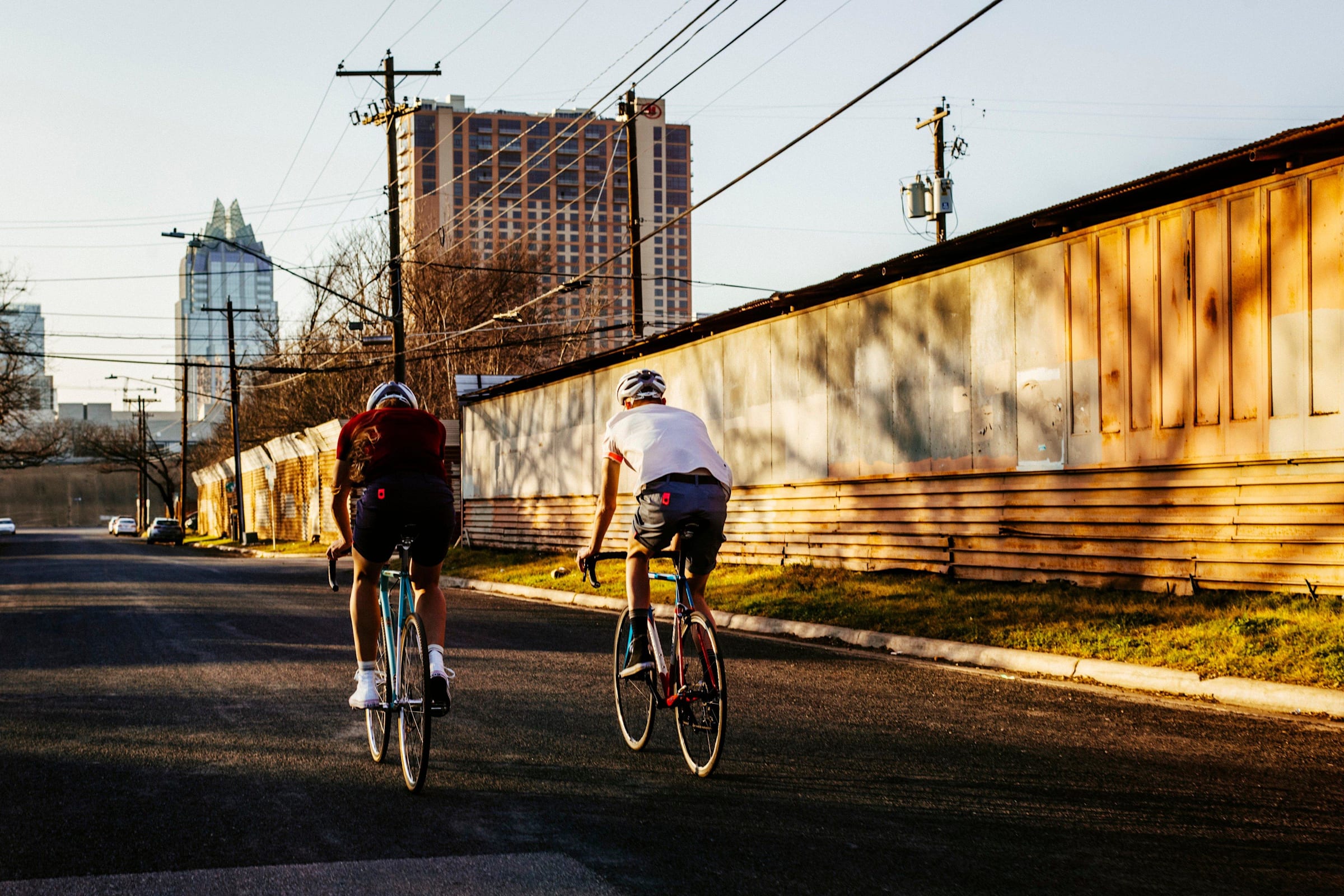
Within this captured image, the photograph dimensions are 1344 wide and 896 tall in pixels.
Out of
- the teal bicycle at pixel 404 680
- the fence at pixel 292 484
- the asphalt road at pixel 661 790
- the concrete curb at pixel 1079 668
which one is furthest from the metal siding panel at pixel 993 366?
the fence at pixel 292 484

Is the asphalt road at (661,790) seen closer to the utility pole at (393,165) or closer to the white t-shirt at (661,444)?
the white t-shirt at (661,444)

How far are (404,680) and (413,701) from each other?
0.61 feet

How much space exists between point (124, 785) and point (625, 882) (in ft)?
9.33

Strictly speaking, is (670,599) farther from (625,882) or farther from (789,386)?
(625,882)

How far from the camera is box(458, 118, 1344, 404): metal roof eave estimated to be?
10484 mm

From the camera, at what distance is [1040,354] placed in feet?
44.0

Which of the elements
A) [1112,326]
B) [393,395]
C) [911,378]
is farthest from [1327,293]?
[393,395]

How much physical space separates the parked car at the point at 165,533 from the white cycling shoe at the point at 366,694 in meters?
64.7

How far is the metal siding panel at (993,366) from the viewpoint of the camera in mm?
13844

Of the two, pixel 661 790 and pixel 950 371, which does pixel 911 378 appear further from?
pixel 661 790

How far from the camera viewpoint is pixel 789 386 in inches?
720

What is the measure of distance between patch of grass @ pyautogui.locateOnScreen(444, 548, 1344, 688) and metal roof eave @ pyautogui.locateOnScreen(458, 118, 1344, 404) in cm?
370

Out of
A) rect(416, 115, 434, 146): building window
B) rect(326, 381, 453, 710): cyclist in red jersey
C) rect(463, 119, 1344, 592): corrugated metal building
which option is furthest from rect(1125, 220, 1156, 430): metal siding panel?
rect(416, 115, 434, 146): building window

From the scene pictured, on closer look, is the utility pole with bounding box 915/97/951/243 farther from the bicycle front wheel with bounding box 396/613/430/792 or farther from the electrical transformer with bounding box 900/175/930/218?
the bicycle front wheel with bounding box 396/613/430/792
